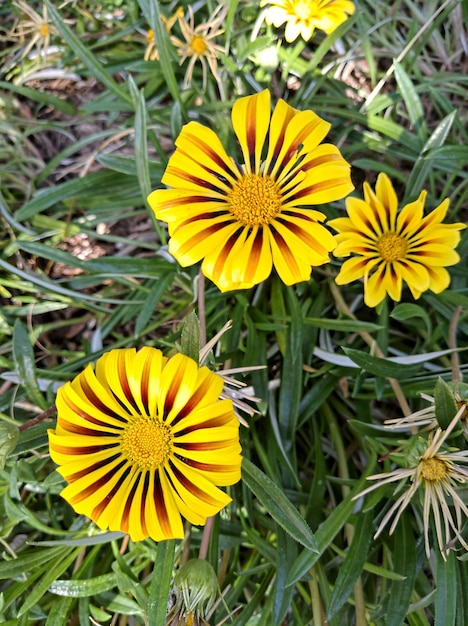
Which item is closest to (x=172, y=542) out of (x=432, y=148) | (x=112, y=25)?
(x=432, y=148)

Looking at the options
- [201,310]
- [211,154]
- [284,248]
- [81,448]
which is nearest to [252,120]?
[211,154]

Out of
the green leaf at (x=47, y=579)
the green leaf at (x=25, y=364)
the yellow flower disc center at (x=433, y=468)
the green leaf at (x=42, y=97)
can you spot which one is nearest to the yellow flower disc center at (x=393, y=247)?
the yellow flower disc center at (x=433, y=468)

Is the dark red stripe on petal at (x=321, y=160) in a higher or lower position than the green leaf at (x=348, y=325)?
higher

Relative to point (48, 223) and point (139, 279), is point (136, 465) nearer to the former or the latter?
point (139, 279)

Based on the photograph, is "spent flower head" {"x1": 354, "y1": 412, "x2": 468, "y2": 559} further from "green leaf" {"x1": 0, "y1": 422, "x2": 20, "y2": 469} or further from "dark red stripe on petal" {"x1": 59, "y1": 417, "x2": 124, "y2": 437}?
"green leaf" {"x1": 0, "y1": 422, "x2": 20, "y2": 469}

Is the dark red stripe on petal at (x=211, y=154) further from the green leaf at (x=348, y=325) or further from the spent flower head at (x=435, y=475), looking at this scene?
the spent flower head at (x=435, y=475)

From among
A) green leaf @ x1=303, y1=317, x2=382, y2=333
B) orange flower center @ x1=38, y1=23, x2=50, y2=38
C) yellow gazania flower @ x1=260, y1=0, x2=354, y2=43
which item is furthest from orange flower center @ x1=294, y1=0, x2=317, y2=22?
orange flower center @ x1=38, y1=23, x2=50, y2=38

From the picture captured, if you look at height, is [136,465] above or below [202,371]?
below
